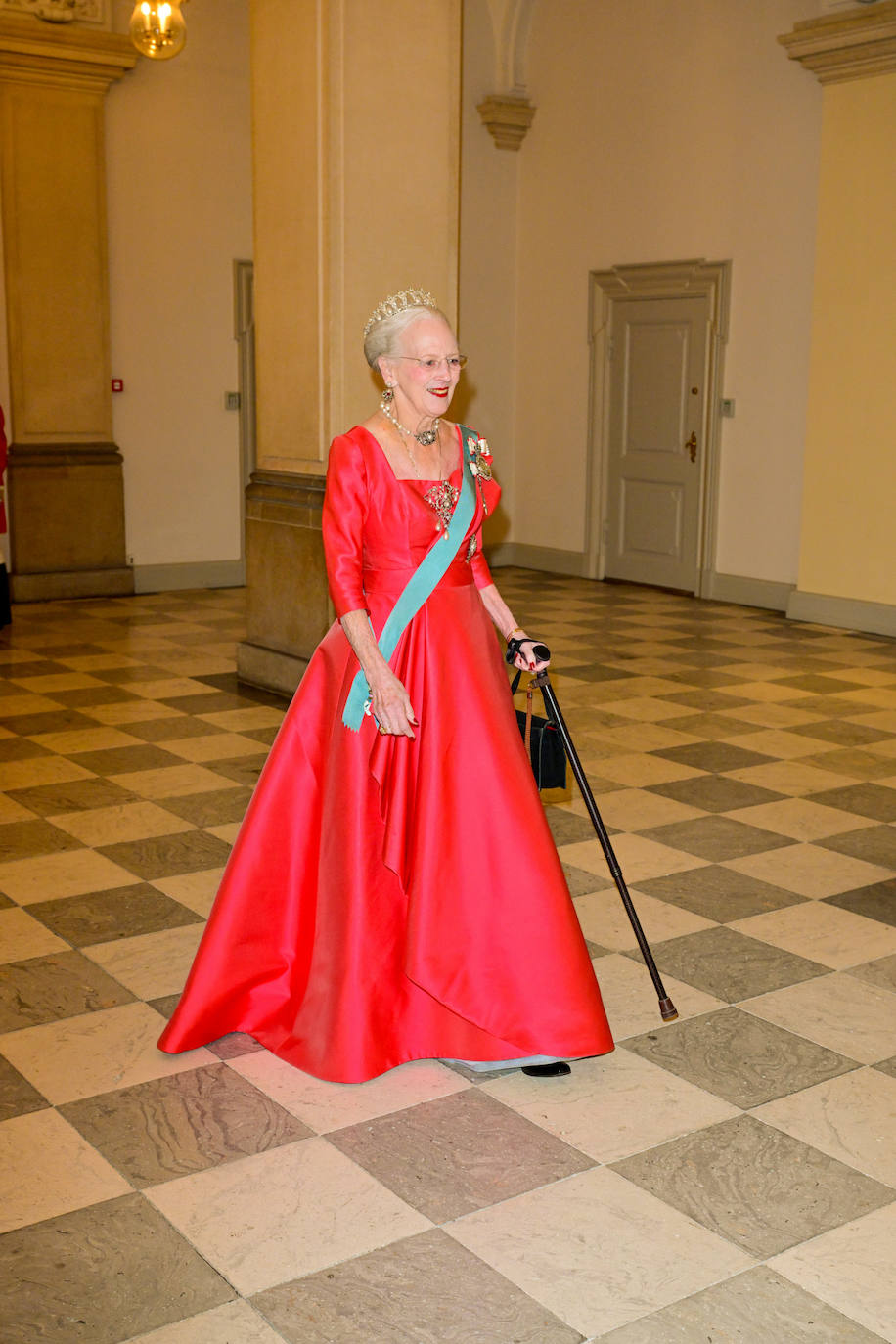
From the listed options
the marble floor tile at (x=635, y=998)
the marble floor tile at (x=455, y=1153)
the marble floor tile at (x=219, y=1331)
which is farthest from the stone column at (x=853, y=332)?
the marble floor tile at (x=219, y=1331)

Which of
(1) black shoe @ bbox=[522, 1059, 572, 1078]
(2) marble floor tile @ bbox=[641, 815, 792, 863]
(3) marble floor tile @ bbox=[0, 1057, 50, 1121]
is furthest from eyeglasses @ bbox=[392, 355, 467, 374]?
(2) marble floor tile @ bbox=[641, 815, 792, 863]

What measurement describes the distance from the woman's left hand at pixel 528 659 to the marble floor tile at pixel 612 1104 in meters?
0.92

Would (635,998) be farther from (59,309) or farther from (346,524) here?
(59,309)

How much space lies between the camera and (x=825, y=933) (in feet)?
13.0

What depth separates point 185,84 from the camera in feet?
33.8

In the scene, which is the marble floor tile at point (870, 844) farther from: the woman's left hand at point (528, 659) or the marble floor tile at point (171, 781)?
the marble floor tile at point (171, 781)

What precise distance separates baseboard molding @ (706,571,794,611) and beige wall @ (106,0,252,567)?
3873 mm

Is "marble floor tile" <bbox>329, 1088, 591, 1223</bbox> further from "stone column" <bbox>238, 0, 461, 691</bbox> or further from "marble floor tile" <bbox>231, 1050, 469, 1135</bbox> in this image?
"stone column" <bbox>238, 0, 461, 691</bbox>

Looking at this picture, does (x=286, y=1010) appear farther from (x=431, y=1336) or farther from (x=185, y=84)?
(x=185, y=84)

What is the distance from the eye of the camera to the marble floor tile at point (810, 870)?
4.36 metres

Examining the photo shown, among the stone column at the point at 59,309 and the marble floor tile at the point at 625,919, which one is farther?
the stone column at the point at 59,309

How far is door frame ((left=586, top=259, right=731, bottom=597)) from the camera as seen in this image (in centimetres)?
1009

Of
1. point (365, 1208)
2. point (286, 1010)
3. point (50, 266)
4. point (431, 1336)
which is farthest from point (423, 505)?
point (50, 266)

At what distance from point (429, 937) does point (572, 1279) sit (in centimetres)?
79
